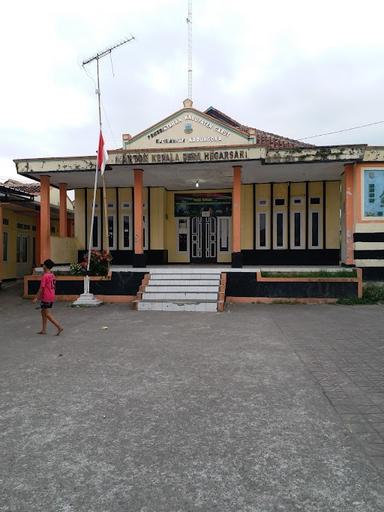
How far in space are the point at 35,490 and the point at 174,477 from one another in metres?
0.93

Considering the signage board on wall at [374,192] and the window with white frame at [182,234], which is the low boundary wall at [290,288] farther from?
the window with white frame at [182,234]

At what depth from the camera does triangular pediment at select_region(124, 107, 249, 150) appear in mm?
12688

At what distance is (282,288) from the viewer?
1189cm

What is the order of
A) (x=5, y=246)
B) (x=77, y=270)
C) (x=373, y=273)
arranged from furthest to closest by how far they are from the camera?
(x=5, y=246) → (x=77, y=270) → (x=373, y=273)

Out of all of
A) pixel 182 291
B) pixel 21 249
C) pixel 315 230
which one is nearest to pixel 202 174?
pixel 182 291

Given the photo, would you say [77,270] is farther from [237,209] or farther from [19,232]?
[19,232]

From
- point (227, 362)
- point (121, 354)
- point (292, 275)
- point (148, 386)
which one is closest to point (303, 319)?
point (292, 275)

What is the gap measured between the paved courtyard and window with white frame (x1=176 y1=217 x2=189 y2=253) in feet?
33.9

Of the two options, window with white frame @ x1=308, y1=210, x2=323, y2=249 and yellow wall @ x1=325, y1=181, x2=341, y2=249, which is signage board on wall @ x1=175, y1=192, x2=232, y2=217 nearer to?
window with white frame @ x1=308, y1=210, x2=323, y2=249

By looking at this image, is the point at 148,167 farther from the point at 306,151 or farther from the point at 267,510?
the point at 267,510

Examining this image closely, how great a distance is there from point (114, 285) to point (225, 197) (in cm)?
704

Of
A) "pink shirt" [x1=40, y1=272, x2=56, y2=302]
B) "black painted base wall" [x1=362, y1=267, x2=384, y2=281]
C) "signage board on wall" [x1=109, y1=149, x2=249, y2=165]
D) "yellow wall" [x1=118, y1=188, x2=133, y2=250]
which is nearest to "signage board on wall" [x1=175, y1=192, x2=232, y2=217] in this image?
"yellow wall" [x1=118, y1=188, x2=133, y2=250]

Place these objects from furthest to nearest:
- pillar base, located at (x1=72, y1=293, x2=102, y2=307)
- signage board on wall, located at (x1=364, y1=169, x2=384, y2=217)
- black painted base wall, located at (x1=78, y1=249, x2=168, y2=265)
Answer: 1. black painted base wall, located at (x1=78, y1=249, x2=168, y2=265)
2. signage board on wall, located at (x1=364, y1=169, x2=384, y2=217)
3. pillar base, located at (x1=72, y1=293, x2=102, y2=307)

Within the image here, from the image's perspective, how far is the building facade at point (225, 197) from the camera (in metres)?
12.4
